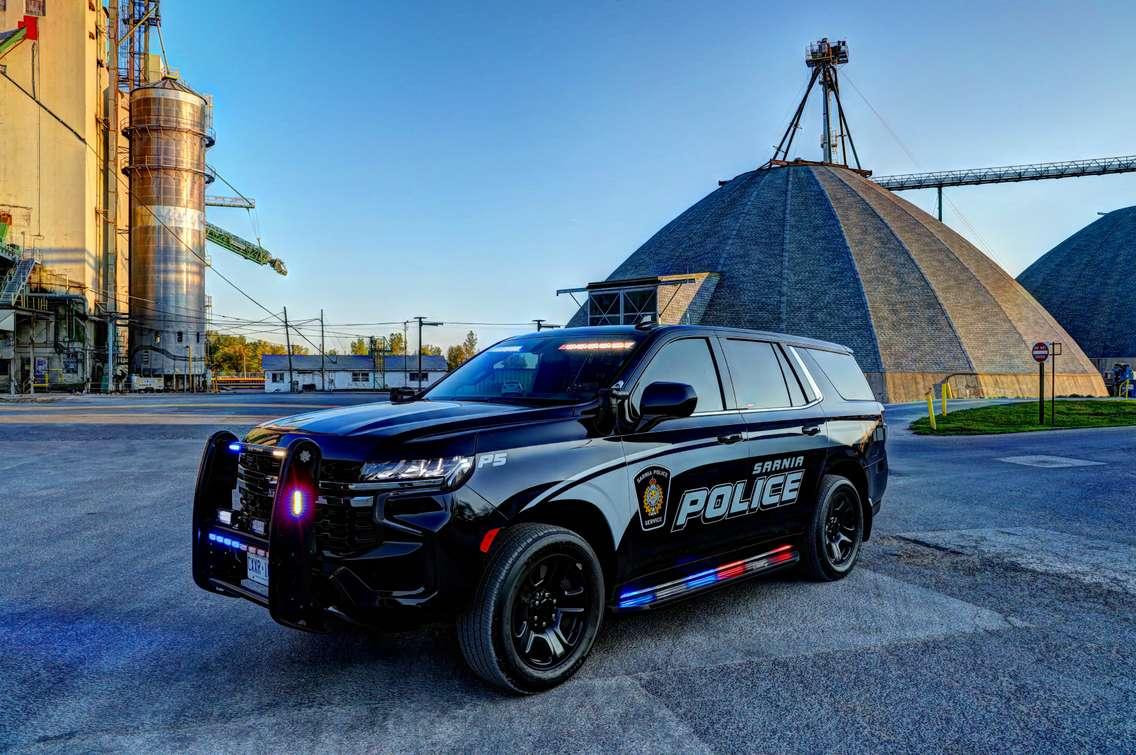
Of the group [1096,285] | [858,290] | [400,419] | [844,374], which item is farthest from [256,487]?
[1096,285]

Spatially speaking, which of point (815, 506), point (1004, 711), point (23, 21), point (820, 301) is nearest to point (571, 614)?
point (1004, 711)

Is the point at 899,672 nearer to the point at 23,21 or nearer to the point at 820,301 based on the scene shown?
the point at 820,301

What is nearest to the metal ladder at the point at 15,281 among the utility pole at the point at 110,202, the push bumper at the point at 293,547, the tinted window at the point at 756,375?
the utility pole at the point at 110,202

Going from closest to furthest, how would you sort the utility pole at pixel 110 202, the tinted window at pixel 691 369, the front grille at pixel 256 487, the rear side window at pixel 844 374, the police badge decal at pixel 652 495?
1. the front grille at pixel 256 487
2. the police badge decal at pixel 652 495
3. the tinted window at pixel 691 369
4. the rear side window at pixel 844 374
5. the utility pole at pixel 110 202

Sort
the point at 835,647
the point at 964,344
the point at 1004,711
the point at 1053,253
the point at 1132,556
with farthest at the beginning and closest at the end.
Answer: the point at 1053,253 → the point at 964,344 → the point at 1132,556 → the point at 835,647 → the point at 1004,711

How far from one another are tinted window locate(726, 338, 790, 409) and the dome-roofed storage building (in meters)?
80.7

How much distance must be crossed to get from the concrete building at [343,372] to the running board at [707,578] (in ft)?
291

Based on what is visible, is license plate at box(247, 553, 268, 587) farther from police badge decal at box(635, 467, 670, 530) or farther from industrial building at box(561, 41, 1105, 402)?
industrial building at box(561, 41, 1105, 402)

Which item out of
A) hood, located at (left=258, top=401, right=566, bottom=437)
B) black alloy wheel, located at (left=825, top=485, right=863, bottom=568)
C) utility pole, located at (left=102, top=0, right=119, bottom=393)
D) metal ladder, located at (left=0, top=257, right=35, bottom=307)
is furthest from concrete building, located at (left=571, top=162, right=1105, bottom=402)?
hood, located at (left=258, top=401, right=566, bottom=437)

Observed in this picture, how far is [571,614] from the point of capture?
379 cm

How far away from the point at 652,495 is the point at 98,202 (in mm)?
65294

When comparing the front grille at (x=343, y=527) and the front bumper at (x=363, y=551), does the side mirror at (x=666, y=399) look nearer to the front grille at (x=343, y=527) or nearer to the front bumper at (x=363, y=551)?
the front bumper at (x=363, y=551)

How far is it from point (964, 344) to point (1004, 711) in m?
47.7

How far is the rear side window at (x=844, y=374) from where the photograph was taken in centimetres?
616
